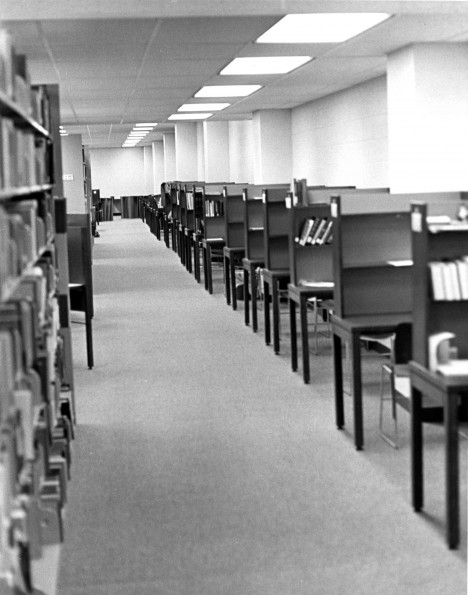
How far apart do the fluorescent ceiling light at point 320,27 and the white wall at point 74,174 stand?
10.9 meters

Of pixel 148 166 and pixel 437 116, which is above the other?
pixel 148 166

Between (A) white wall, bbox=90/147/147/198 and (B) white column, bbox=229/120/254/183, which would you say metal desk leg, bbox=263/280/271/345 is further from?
(A) white wall, bbox=90/147/147/198

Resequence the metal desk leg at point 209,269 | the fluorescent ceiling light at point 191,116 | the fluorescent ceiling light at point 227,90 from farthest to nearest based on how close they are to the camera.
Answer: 1. the fluorescent ceiling light at point 191,116
2. the metal desk leg at point 209,269
3. the fluorescent ceiling light at point 227,90

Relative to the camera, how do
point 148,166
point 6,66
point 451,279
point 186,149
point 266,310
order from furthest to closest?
1. point 148,166
2. point 186,149
3. point 266,310
4. point 451,279
5. point 6,66

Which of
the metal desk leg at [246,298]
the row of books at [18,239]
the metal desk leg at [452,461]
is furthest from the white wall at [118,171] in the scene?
the metal desk leg at [452,461]

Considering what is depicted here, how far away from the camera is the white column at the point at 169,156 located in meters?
24.9

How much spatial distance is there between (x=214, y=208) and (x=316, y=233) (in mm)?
5333

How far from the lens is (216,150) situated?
62.7 feet

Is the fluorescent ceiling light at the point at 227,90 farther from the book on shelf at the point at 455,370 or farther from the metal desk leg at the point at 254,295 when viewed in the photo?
the book on shelf at the point at 455,370

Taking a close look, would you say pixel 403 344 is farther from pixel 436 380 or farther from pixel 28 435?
pixel 28 435

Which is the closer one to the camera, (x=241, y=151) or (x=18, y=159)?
(x=18, y=159)

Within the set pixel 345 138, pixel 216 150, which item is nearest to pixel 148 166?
pixel 216 150

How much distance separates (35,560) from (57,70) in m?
6.59

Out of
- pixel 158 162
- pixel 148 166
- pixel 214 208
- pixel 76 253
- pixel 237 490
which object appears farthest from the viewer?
pixel 148 166
